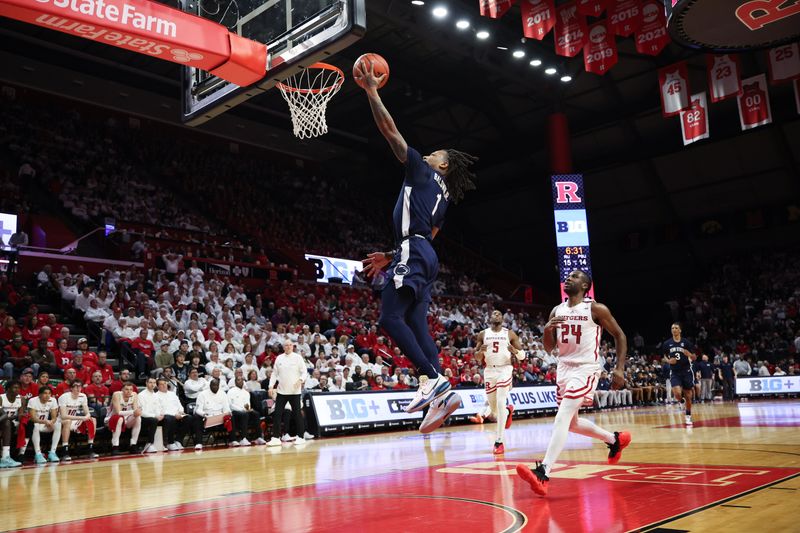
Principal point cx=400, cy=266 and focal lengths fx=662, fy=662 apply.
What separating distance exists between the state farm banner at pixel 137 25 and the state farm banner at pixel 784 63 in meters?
13.8

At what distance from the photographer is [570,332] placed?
18.4 ft

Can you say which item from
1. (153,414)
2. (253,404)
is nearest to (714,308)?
(253,404)

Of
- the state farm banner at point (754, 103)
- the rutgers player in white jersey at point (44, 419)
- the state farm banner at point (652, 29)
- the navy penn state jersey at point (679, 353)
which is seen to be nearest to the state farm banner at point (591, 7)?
the state farm banner at point (652, 29)

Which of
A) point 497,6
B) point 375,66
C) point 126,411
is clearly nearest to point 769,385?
point 497,6

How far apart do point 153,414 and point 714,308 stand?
26.2 metres

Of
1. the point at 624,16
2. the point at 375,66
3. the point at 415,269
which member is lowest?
the point at 415,269

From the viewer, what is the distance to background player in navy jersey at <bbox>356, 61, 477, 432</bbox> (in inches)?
174

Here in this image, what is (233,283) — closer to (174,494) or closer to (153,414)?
(153,414)

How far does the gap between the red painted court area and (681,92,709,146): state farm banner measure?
14.3m

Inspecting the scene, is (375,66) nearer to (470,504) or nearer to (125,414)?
(470,504)

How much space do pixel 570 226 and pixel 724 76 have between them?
7.25 metres

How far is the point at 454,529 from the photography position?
12.6ft

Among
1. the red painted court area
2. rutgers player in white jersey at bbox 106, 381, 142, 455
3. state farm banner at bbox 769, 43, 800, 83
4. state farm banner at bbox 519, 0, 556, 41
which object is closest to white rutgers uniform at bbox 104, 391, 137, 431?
rutgers player in white jersey at bbox 106, 381, 142, 455

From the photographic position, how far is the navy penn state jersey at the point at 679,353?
1219 centimetres
